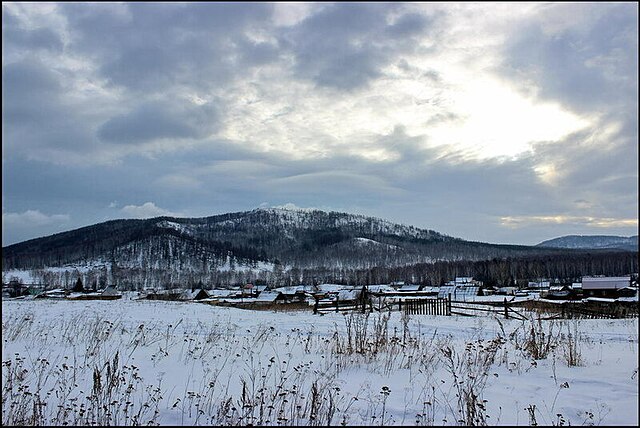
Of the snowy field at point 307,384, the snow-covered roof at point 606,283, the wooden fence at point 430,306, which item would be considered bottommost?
the snow-covered roof at point 606,283

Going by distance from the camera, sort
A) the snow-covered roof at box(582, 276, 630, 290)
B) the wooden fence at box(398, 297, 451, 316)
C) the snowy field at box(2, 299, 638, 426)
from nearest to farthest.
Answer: the snowy field at box(2, 299, 638, 426) → the wooden fence at box(398, 297, 451, 316) → the snow-covered roof at box(582, 276, 630, 290)

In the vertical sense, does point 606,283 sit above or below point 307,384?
below

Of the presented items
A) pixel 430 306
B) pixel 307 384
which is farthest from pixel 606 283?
pixel 307 384

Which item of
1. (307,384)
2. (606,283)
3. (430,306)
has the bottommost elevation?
(606,283)

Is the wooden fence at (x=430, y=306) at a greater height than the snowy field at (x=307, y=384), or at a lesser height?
lesser

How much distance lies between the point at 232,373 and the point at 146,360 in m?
1.98

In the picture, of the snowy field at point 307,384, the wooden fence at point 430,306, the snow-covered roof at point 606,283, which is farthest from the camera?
the snow-covered roof at point 606,283

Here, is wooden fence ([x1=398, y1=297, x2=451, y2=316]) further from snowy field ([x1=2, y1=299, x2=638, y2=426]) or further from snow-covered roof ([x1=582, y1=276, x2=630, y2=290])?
snow-covered roof ([x1=582, y1=276, x2=630, y2=290])

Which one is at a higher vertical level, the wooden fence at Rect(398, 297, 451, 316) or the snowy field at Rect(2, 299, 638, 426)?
the snowy field at Rect(2, 299, 638, 426)

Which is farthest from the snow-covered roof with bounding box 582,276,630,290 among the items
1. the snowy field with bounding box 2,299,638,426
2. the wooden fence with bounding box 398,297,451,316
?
the snowy field with bounding box 2,299,638,426

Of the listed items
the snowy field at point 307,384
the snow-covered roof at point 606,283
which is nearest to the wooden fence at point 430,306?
the snowy field at point 307,384

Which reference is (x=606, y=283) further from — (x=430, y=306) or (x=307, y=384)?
(x=307, y=384)

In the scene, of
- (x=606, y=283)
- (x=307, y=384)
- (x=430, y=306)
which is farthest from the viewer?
(x=606, y=283)

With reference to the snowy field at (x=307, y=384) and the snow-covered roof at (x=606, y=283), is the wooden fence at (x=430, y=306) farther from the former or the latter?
the snow-covered roof at (x=606, y=283)
